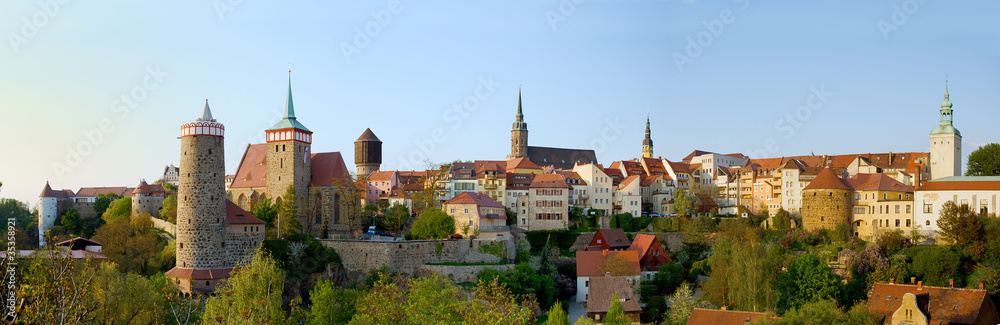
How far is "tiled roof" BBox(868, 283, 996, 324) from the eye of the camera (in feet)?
128

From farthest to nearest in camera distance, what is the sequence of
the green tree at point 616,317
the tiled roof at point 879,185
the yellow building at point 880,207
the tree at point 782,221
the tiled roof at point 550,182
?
the tiled roof at point 550,182, the tree at point 782,221, the tiled roof at point 879,185, the yellow building at point 880,207, the green tree at point 616,317

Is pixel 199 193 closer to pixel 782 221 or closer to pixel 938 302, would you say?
pixel 938 302

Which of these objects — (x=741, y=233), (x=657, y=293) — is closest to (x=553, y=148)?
(x=741, y=233)

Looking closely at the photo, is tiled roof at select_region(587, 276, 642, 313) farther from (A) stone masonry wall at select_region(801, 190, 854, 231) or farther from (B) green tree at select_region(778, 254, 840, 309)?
(A) stone masonry wall at select_region(801, 190, 854, 231)

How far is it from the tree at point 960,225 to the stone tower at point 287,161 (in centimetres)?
4620

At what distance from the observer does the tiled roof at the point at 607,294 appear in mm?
44250

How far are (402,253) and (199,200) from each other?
13.0 meters

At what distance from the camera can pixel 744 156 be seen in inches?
3738

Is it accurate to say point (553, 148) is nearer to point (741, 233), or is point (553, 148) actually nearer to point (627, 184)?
point (627, 184)

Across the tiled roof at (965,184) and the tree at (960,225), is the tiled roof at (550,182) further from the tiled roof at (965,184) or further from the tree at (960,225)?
the tree at (960,225)

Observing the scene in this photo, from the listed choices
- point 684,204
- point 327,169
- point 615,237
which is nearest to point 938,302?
point 615,237

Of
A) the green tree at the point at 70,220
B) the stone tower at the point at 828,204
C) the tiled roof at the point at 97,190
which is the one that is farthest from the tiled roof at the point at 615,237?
the tiled roof at the point at 97,190

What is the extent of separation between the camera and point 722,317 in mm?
37000

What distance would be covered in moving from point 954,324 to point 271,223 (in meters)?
42.4
